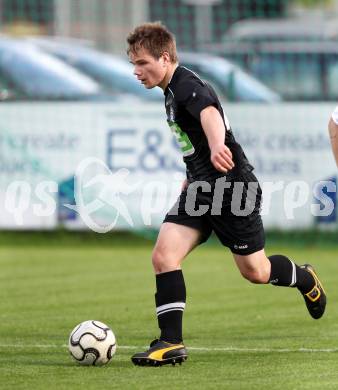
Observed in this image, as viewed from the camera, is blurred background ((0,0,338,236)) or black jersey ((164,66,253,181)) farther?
blurred background ((0,0,338,236))

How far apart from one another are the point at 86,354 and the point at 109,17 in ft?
58.5

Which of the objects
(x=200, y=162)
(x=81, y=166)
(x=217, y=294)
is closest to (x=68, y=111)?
(x=81, y=166)

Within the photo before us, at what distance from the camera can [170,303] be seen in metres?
7.59

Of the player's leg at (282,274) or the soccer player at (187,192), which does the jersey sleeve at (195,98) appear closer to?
the soccer player at (187,192)

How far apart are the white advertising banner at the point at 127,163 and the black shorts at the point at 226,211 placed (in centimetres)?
796

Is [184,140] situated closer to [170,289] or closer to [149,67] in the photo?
[149,67]

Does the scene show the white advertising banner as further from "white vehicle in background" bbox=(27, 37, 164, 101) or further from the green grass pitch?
"white vehicle in background" bbox=(27, 37, 164, 101)

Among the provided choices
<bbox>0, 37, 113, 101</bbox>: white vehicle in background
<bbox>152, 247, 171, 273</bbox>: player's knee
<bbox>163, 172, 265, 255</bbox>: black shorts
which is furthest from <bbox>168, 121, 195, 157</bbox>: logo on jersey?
<bbox>0, 37, 113, 101</bbox>: white vehicle in background

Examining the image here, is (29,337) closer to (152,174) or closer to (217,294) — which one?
(217,294)

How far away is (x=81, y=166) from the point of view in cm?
1630

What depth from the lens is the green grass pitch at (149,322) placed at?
23.1ft

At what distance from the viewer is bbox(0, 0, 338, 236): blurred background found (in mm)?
16078

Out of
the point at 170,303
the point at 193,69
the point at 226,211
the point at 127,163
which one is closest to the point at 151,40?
the point at 226,211

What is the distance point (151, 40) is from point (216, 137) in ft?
2.64
